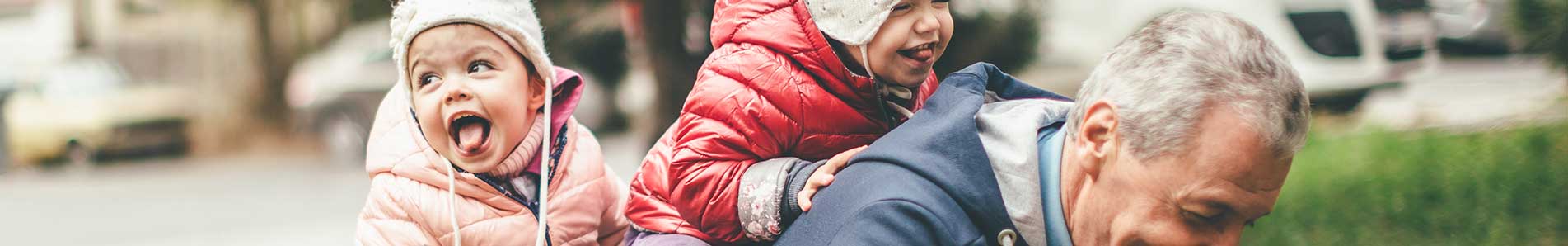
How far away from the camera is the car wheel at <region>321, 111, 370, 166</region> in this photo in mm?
12922

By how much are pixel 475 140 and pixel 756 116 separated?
1.59 ft

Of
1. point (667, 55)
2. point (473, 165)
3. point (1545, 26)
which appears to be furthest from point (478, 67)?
point (667, 55)

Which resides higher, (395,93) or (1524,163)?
(395,93)

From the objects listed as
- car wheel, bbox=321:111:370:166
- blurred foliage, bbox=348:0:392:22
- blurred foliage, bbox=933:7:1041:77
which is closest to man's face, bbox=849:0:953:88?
blurred foliage, bbox=933:7:1041:77

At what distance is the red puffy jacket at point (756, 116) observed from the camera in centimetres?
247

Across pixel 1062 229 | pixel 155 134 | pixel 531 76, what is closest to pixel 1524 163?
pixel 1062 229

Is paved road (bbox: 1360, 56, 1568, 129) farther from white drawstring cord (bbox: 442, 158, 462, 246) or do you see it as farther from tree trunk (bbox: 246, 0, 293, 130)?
tree trunk (bbox: 246, 0, 293, 130)

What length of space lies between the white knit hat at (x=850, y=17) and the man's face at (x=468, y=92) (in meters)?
0.53

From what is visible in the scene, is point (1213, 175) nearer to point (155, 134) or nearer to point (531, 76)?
point (531, 76)

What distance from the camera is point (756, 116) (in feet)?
8.11

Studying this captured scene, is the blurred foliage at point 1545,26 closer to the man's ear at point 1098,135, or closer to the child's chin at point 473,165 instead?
the man's ear at point 1098,135

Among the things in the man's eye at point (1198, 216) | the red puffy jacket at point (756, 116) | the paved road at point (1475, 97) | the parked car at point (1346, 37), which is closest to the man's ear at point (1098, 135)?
the man's eye at point (1198, 216)

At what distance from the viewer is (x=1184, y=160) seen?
2000mm

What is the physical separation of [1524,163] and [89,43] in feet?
45.6
